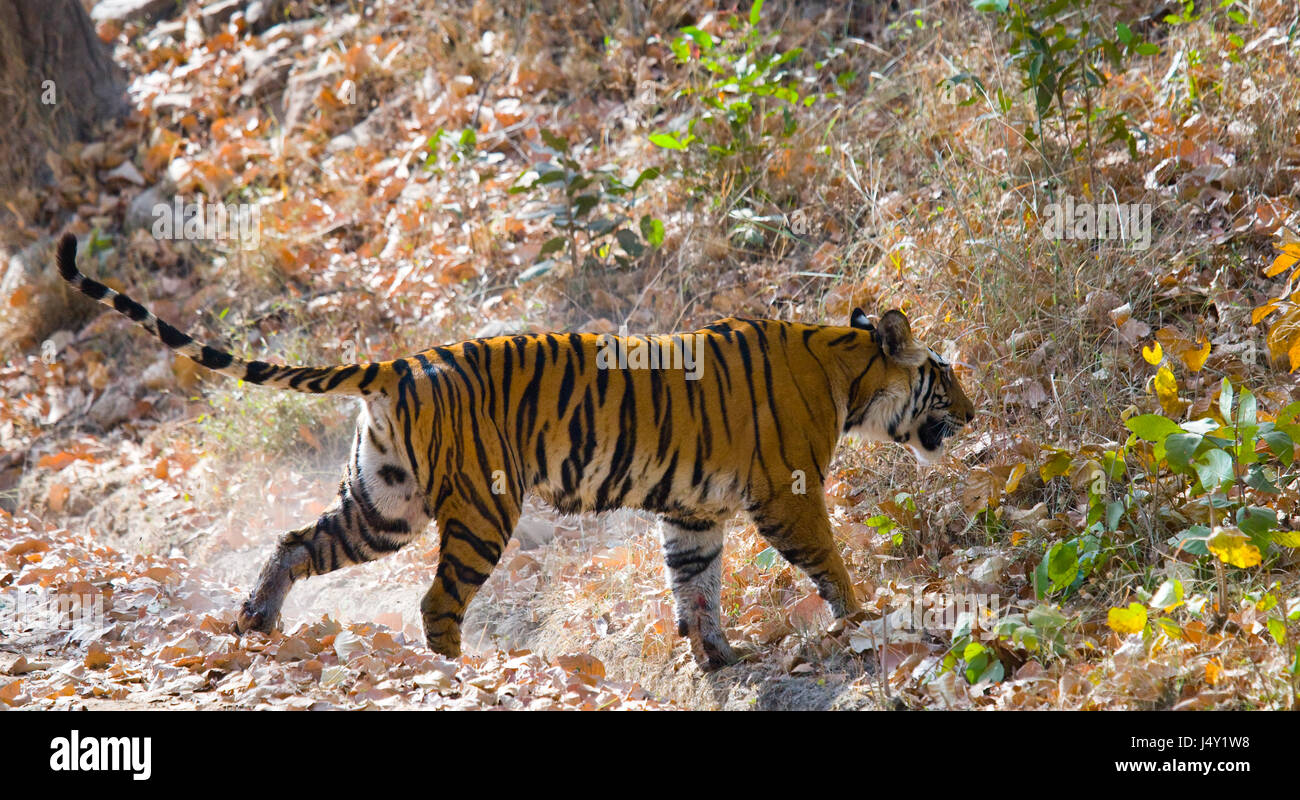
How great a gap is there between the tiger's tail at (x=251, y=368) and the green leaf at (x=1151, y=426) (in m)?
2.81

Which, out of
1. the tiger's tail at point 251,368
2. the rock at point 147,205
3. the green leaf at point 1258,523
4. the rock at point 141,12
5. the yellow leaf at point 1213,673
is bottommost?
the yellow leaf at point 1213,673

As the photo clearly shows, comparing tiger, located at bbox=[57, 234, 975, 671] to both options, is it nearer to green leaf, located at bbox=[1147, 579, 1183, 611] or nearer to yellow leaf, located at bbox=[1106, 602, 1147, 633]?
Result: yellow leaf, located at bbox=[1106, 602, 1147, 633]

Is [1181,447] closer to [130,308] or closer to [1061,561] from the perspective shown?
[1061,561]

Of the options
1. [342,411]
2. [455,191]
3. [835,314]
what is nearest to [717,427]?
[835,314]

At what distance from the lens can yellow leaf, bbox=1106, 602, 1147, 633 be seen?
11.8 ft

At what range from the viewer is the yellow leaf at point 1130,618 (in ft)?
11.8

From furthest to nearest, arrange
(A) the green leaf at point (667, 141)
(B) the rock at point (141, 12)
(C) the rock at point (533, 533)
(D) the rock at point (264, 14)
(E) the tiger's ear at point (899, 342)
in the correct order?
1. (B) the rock at point (141, 12)
2. (D) the rock at point (264, 14)
3. (A) the green leaf at point (667, 141)
4. (C) the rock at point (533, 533)
5. (E) the tiger's ear at point (899, 342)

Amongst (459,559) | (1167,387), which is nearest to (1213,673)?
(1167,387)

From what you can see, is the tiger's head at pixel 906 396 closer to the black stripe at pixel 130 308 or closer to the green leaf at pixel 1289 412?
the green leaf at pixel 1289 412

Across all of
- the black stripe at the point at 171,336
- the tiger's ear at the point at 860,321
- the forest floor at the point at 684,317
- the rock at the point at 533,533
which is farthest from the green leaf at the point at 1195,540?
the black stripe at the point at 171,336

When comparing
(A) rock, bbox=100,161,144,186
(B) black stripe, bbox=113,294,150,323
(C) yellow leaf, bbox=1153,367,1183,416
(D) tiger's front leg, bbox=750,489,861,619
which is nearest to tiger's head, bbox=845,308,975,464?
(D) tiger's front leg, bbox=750,489,861,619

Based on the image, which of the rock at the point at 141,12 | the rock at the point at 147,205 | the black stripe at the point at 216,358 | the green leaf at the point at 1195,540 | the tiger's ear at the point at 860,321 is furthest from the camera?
the rock at the point at 141,12

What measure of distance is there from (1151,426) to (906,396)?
5.03 feet

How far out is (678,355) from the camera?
496 cm
